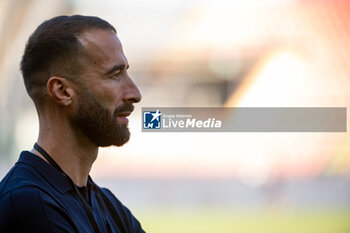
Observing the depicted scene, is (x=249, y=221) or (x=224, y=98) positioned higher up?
(x=224, y=98)

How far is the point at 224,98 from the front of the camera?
336 centimetres

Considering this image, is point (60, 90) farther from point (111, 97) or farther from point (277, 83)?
point (277, 83)

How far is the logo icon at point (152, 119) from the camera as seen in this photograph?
3.24 meters

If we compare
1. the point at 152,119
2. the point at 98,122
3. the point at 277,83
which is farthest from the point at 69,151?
the point at 277,83

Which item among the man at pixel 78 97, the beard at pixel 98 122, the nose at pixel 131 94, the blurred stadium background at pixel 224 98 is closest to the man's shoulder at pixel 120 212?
the man at pixel 78 97

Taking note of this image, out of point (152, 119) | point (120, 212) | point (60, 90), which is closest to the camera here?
point (60, 90)

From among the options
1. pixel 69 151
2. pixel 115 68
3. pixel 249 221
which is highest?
pixel 115 68

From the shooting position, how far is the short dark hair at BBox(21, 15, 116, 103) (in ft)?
4.03

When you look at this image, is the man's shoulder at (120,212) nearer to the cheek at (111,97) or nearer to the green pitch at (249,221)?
the cheek at (111,97)

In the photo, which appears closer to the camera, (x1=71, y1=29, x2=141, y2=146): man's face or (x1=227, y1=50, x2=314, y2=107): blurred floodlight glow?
(x1=71, y1=29, x2=141, y2=146): man's face

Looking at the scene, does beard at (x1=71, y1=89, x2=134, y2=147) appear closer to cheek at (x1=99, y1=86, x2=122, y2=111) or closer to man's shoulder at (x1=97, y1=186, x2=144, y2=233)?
cheek at (x1=99, y1=86, x2=122, y2=111)

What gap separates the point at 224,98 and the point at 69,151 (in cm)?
220

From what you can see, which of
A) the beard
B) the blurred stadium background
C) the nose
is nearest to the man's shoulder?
the beard

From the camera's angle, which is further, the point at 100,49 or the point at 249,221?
the point at 249,221
